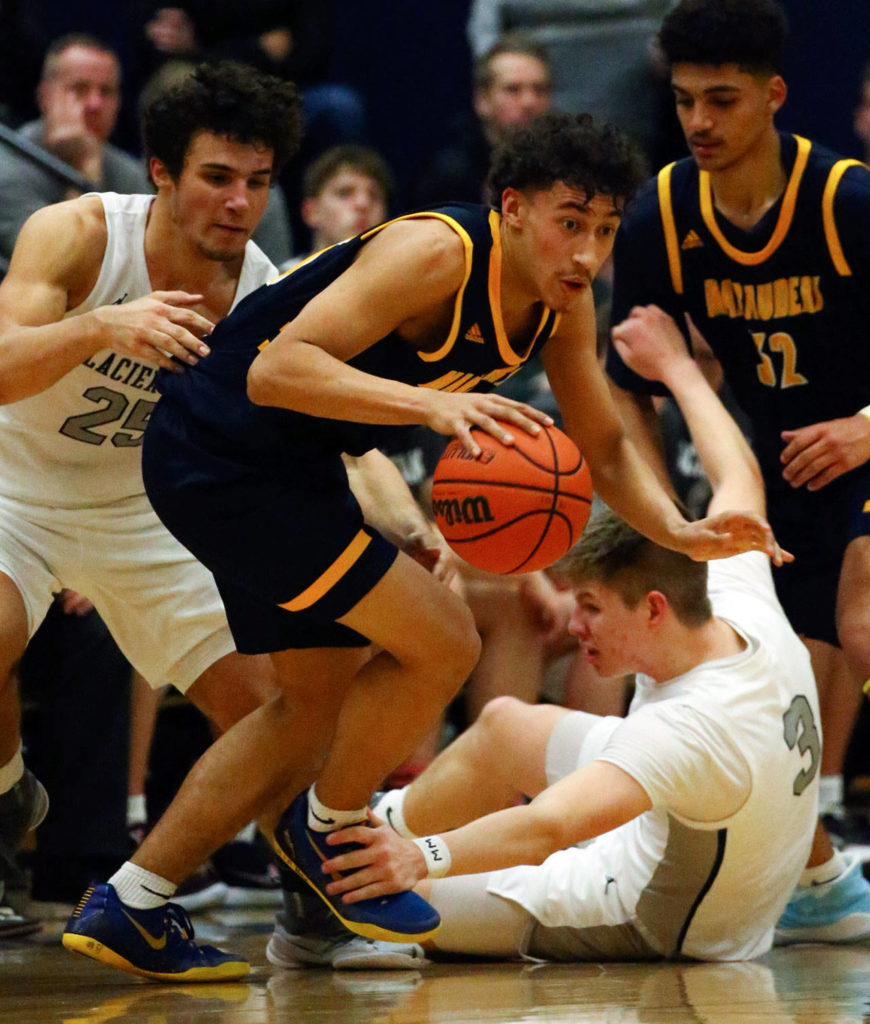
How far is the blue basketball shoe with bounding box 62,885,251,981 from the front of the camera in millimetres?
3855

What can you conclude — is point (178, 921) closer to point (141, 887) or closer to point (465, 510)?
point (141, 887)

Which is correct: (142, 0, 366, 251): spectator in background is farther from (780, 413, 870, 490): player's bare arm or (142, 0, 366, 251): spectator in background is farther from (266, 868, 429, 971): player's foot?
(266, 868, 429, 971): player's foot

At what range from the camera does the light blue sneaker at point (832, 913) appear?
4.71 meters

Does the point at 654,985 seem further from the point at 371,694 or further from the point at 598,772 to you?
the point at 371,694

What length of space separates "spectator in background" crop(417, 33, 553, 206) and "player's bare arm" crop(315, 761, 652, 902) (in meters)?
4.58

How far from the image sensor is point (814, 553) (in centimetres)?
496

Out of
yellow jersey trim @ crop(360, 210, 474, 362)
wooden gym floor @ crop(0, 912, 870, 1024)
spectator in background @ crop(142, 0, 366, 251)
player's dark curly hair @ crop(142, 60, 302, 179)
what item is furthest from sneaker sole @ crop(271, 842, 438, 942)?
spectator in background @ crop(142, 0, 366, 251)

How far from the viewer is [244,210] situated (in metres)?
4.27

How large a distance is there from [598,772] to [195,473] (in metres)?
1.18

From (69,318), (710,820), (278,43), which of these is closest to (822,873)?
(710,820)

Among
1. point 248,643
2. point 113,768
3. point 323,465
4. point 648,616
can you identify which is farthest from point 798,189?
point 113,768

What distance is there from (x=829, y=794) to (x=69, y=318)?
3417 mm

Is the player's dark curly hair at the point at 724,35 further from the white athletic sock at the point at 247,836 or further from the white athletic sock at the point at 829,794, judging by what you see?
the white athletic sock at the point at 247,836

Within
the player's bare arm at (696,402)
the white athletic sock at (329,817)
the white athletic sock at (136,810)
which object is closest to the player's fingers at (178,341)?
the white athletic sock at (329,817)
